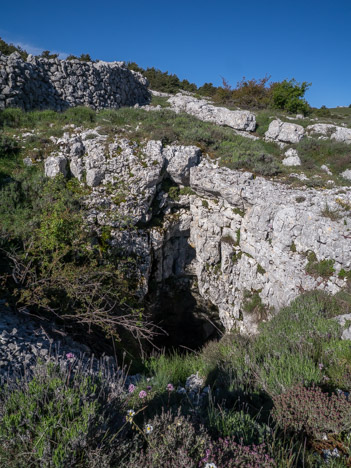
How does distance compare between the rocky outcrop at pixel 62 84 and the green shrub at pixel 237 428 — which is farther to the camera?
the rocky outcrop at pixel 62 84

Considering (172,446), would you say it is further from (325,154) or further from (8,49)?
(8,49)

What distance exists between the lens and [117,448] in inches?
90.4

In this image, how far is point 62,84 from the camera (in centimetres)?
1609

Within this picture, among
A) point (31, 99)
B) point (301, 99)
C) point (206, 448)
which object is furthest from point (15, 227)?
point (301, 99)

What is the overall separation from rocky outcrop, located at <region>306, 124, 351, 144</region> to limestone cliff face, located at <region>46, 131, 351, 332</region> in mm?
9128

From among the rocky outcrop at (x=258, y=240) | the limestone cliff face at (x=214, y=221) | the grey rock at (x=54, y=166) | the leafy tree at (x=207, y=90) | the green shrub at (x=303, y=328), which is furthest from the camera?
the leafy tree at (x=207, y=90)

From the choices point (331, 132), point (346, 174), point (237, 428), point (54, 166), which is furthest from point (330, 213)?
point (331, 132)

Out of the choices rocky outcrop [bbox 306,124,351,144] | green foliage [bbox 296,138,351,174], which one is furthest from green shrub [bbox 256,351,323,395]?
rocky outcrop [bbox 306,124,351,144]

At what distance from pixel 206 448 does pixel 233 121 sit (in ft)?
55.5

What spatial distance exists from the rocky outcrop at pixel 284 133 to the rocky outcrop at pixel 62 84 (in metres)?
11.0

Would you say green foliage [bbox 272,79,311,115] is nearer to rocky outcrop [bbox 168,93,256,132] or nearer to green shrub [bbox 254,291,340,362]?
rocky outcrop [bbox 168,93,256,132]

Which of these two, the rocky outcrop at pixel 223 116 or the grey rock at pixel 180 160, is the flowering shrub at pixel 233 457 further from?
the rocky outcrop at pixel 223 116

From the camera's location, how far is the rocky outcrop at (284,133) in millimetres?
15234

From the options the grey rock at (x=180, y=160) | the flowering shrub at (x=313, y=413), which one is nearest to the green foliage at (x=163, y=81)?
the grey rock at (x=180, y=160)
